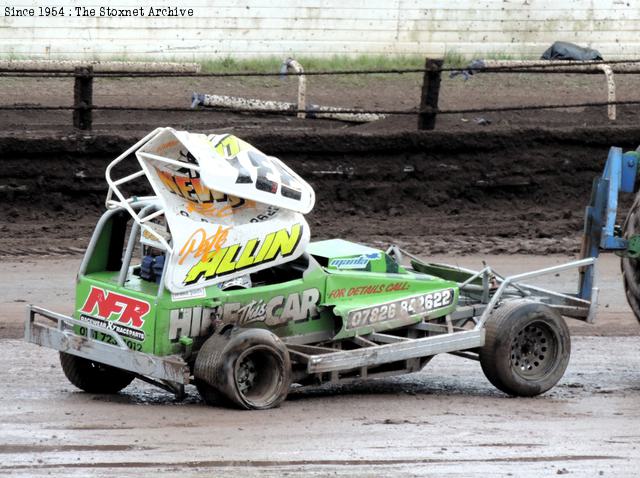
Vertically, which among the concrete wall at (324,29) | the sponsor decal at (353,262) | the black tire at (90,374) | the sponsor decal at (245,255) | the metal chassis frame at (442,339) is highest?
the concrete wall at (324,29)

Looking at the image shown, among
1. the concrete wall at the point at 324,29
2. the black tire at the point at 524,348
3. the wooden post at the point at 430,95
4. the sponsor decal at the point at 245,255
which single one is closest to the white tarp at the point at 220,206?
the sponsor decal at the point at 245,255

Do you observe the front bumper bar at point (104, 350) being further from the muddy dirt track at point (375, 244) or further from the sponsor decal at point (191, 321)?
the muddy dirt track at point (375, 244)

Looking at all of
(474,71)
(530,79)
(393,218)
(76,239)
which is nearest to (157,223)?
(76,239)

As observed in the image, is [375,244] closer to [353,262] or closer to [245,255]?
[353,262]

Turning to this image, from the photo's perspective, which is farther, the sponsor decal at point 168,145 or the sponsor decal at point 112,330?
the sponsor decal at point 168,145

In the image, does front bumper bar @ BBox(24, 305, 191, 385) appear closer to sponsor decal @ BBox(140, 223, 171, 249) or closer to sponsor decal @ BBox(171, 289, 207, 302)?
sponsor decal @ BBox(171, 289, 207, 302)

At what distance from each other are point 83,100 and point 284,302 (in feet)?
26.0

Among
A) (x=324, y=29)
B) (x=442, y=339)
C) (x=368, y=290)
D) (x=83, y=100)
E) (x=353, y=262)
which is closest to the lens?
(x=442, y=339)

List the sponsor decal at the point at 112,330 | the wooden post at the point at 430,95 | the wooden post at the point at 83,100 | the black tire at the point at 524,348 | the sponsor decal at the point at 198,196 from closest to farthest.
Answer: the sponsor decal at the point at 112,330, the sponsor decal at the point at 198,196, the black tire at the point at 524,348, the wooden post at the point at 83,100, the wooden post at the point at 430,95

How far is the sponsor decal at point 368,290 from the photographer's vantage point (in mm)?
8891

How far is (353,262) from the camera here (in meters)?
9.15

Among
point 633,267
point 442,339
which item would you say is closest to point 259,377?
point 442,339

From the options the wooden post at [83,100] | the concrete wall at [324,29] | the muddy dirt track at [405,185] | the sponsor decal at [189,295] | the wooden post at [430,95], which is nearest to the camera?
the sponsor decal at [189,295]

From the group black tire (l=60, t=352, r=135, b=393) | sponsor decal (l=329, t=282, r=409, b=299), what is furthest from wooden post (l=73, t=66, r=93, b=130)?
sponsor decal (l=329, t=282, r=409, b=299)
